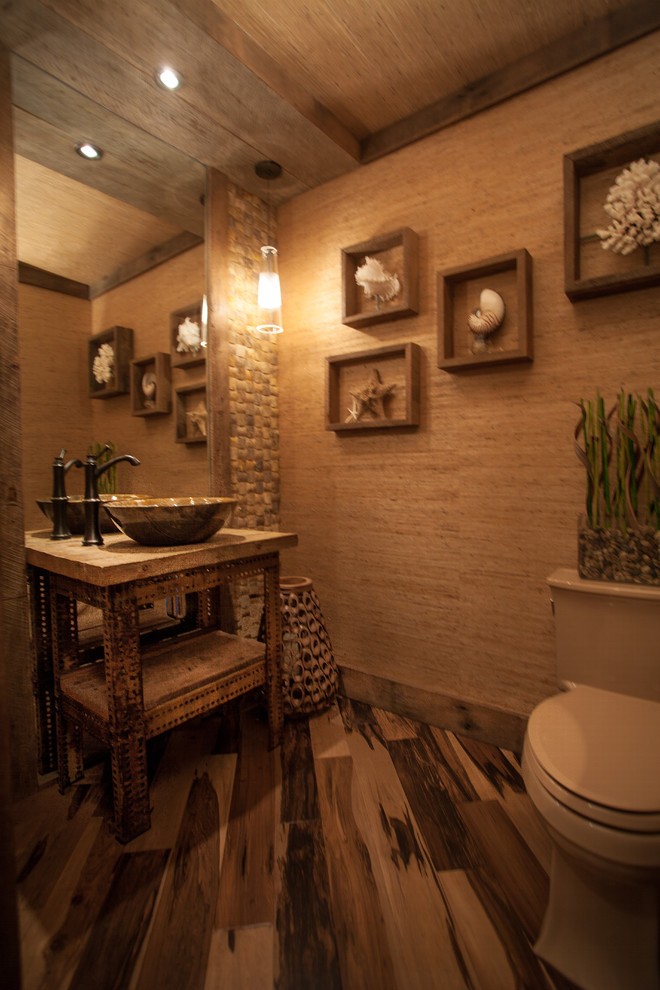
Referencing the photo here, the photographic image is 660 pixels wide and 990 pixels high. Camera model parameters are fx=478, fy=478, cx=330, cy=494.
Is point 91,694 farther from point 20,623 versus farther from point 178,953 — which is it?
point 178,953

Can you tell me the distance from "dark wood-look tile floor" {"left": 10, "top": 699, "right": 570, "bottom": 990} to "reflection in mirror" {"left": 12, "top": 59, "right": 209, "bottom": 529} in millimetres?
986

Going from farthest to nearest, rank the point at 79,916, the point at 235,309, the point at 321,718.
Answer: the point at 235,309 → the point at 321,718 → the point at 79,916

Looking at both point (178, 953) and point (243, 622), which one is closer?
point (178, 953)

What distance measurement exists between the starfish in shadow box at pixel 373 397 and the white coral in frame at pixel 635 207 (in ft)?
2.88

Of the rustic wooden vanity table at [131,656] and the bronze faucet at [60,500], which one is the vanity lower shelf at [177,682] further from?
the bronze faucet at [60,500]

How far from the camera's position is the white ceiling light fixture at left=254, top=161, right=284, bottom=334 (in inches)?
77.4

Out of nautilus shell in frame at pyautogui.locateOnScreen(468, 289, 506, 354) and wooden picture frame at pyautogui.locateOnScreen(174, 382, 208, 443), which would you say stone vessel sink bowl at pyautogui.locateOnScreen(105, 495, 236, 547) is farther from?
nautilus shell in frame at pyautogui.locateOnScreen(468, 289, 506, 354)

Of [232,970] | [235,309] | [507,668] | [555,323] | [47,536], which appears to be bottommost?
[232,970]

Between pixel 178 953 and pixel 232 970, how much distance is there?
0.12m

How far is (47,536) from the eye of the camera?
5.26 ft

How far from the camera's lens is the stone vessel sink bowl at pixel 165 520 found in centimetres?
138

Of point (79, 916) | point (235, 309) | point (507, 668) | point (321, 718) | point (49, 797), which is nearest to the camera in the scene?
point (79, 916)

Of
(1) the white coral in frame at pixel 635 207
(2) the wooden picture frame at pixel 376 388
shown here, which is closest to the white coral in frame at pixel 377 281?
(2) the wooden picture frame at pixel 376 388

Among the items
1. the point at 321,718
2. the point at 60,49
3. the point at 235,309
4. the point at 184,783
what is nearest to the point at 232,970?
the point at 184,783
